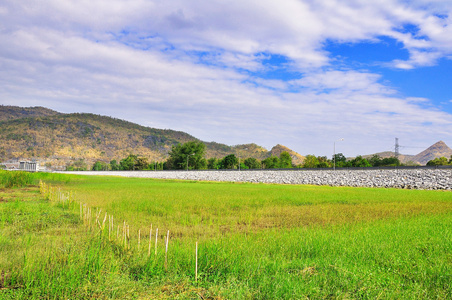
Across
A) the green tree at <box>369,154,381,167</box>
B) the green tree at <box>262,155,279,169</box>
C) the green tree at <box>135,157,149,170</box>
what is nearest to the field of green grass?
the green tree at <box>369,154,381,167</box>

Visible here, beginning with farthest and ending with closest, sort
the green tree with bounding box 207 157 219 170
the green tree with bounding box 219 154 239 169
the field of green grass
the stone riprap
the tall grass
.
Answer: the green tree with bounding box 207 157 219 170 → the green tree with bounding box 219 154 239 169 → the stone riprap → the tall grass → the field of green grass

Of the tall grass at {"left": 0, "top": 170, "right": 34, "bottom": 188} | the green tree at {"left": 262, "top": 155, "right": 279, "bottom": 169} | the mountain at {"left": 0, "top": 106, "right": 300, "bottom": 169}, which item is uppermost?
the mountain at {"left": 0, "top": 106, "right": 300, "bottom": 169}

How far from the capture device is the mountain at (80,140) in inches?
5389

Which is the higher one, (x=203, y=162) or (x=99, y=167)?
(x=203, y=162)

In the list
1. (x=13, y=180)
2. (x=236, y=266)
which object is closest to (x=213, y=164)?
(x=13, y=180)

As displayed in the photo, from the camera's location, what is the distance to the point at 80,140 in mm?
157375

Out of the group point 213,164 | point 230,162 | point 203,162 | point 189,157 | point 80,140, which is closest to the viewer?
point 230,162

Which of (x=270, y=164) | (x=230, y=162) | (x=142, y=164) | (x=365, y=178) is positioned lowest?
(x=142, y=164)

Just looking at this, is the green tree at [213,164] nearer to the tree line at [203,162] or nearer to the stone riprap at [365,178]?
the tree line at [203,162]

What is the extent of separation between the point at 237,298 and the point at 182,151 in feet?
354

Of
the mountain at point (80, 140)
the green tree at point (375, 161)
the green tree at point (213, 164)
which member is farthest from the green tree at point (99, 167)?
the green tree at point (375, 161)

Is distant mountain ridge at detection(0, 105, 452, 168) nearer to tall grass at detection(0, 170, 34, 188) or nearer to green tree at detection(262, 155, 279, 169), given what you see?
green tree at detection(262, 155, 279, 169)

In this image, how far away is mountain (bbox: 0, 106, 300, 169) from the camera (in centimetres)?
13688

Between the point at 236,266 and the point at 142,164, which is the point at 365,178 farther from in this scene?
the point at 142,164
